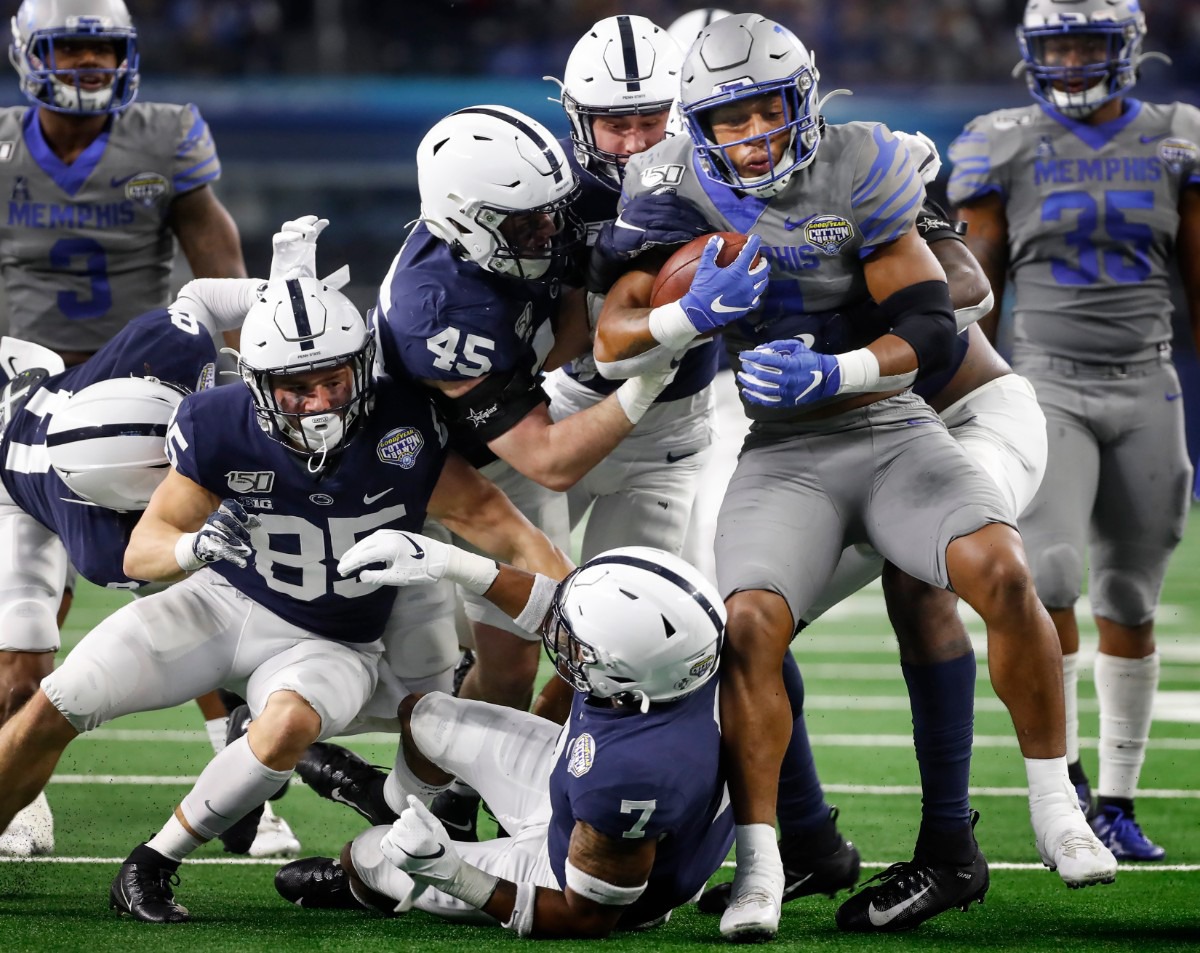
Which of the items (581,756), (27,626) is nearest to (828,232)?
(581,756)

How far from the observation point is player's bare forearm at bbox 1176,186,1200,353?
475 centimetres

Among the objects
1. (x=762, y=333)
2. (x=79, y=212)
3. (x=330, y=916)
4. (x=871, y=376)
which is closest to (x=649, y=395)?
(x=762, y=333)

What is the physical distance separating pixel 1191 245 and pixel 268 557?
2.73m

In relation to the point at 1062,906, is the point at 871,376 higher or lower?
higher

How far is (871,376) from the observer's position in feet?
11.0

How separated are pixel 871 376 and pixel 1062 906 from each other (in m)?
1.30

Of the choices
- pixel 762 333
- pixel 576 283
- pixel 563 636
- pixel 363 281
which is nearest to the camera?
pixel 563 636

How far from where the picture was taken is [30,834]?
425 cm

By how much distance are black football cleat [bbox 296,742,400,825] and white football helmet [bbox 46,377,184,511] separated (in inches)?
28.5

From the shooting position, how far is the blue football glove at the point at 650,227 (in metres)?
3.52

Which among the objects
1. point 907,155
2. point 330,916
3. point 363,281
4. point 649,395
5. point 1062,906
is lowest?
point 363,281

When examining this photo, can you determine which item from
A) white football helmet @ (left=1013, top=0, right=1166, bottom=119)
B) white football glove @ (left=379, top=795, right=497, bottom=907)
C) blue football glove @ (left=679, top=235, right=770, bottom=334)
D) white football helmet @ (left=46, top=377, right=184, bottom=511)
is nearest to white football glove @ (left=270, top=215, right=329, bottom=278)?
white football helmet @ (left=46, top=377, right=184, bottom=511)

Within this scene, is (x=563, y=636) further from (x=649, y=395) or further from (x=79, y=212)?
(x=79, y=212)

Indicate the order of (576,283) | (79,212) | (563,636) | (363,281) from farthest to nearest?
(363,281), (79,212), (576,283), (563,636)
